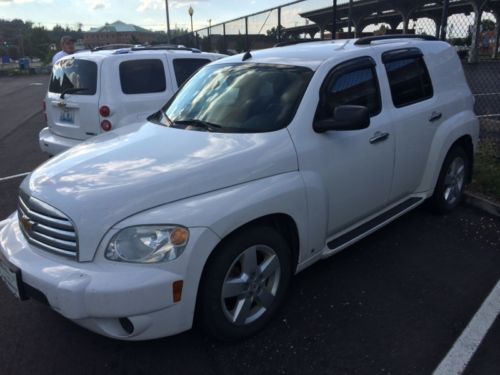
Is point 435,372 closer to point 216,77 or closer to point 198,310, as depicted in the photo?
point 198,310

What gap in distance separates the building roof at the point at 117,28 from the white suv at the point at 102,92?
70643 millimetres

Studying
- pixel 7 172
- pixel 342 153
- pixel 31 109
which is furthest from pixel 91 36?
pixel 342 153

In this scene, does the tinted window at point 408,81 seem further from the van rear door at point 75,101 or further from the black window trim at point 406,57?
the van rear door at point 75,101

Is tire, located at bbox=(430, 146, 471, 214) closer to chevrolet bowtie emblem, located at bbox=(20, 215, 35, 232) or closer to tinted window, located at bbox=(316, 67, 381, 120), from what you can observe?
tinted window, located at bbox=(316, 67, 381, 120)

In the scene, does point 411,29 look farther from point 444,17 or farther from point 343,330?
point 343,330

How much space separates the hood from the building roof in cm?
7452

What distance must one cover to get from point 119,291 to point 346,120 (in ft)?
6.01

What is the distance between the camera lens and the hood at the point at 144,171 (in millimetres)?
2574

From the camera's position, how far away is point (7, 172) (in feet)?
23.8

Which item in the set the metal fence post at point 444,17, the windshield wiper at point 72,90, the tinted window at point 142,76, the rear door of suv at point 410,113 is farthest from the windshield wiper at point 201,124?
the metal fence post at point 444,17

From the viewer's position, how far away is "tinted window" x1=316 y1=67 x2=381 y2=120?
3504 mm

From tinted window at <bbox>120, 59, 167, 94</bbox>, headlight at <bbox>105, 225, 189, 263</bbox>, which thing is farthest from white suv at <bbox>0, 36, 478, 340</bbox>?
tinted window at <bbox>120, 59, 167, 94</bbox>

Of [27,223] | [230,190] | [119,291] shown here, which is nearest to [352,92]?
[230,190]

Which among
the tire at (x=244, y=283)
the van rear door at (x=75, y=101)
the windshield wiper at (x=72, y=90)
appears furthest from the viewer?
the windshield wiper at (x=72, y=90)
